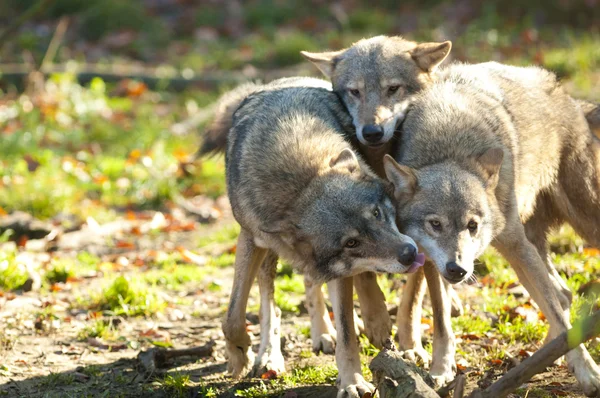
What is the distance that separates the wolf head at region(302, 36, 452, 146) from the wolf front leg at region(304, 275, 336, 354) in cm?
119

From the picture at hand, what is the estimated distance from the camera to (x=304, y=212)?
178 inches

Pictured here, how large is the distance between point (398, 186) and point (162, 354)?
1917mm

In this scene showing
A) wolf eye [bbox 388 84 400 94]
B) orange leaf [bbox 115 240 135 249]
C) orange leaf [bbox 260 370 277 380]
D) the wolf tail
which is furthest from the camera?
orange leaf [bbox 115 240 135 249]

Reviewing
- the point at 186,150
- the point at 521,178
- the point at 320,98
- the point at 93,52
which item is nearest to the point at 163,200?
the point at 186,150

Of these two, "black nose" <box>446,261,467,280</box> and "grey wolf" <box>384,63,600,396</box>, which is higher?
"grey wolf" <box>384,63,600,396</box>

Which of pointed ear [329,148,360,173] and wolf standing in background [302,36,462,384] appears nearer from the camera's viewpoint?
pointed ear [329,148,360,173]

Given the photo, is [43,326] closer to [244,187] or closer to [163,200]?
[244,187]

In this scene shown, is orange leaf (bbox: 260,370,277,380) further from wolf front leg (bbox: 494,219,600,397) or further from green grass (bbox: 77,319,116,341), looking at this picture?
wolf front leg (bbox: 494,219,600,397)

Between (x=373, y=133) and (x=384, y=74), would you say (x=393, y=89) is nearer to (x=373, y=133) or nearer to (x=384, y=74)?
(x=384, y=74)

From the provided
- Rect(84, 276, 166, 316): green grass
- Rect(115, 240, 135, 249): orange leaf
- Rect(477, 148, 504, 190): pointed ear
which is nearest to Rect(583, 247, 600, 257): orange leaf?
Rect(477, 148, 504, 190): pointed ear

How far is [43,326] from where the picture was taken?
19.6ft

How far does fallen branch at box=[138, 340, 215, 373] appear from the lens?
5.31m

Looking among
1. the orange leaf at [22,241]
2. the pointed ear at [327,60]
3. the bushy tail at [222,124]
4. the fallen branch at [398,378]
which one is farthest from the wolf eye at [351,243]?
the orange leaf at [22,241]

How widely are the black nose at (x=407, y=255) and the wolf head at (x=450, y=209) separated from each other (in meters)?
0.27
